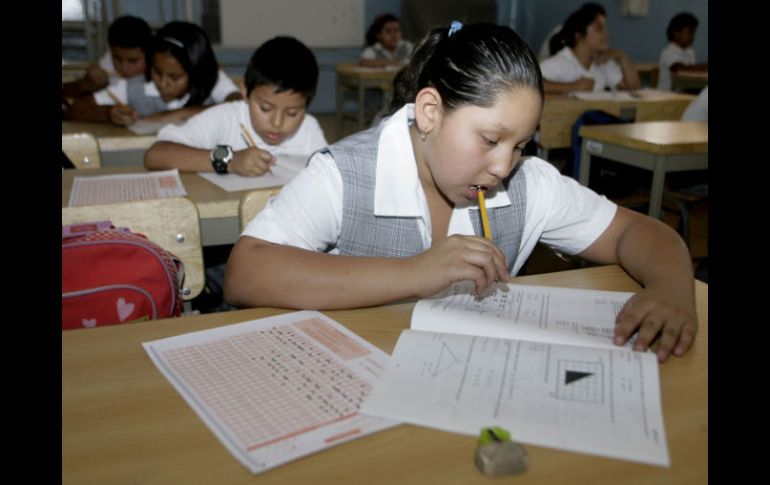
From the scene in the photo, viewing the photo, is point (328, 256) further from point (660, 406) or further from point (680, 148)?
point (680, 148)

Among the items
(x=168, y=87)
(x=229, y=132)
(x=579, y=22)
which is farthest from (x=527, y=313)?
(x=579, y=22)

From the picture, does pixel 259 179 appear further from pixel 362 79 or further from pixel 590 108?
pixel 362 79

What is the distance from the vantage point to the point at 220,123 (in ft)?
6.73

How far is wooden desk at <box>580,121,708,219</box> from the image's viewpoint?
2.24 metres

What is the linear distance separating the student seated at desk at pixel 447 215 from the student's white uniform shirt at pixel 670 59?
520 centimetres

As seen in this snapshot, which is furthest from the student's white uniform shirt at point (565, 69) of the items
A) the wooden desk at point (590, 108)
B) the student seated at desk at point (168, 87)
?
the student seated at desk at point (168, 87)

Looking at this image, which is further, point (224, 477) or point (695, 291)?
point (695, 291)

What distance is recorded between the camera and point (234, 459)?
20.9 inches

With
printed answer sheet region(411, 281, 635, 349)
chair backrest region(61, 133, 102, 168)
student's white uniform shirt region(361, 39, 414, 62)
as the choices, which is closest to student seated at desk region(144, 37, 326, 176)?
chair backrest region(61, 133, 102, 168)

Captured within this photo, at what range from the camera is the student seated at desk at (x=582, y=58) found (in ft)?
13.5
